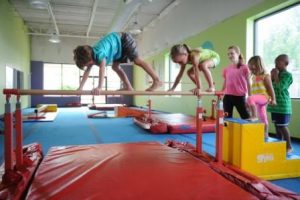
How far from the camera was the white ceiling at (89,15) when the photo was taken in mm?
10094

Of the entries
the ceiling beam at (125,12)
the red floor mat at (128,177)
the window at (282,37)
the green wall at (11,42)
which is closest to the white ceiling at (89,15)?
the ceiling beam at (125,12)

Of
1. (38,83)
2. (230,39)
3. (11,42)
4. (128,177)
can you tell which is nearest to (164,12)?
(230,39)

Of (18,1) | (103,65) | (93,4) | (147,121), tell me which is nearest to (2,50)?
(18,1)

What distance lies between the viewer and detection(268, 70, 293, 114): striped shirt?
11.2 feet

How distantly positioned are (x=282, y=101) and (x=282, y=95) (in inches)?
3.4

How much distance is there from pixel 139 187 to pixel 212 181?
2.01 ft

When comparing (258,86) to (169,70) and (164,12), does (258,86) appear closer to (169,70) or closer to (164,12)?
(169,70)

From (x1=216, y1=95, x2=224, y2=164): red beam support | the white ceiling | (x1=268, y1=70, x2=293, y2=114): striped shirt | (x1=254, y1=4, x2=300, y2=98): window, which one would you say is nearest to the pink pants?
(x1=268, y1=70, x2=293, y2=114): striped shirt

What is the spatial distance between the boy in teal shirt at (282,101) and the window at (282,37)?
6.31ft

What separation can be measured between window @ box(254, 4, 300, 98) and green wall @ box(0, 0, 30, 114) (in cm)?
839

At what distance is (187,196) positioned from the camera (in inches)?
73.0

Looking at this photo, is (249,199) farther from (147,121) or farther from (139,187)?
(147,121)

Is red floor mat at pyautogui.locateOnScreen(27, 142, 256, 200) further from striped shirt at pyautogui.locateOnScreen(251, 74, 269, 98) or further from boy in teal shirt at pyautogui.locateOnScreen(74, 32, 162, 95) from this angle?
Result: striped shirt at pyautogui.locateOnScreen(251, 74, 269, 98)

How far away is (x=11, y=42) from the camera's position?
1081cm
